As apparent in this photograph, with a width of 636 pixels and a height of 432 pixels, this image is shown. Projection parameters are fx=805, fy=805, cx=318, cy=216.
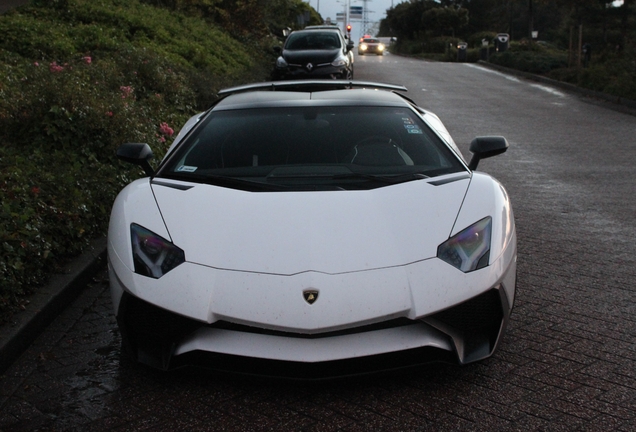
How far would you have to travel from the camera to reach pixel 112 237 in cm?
396

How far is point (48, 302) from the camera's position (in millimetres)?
4668

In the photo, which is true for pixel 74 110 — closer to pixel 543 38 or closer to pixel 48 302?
pixel 48 302

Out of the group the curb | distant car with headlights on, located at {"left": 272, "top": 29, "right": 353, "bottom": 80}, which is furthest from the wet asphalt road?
distant car with headlights on, located at {"left": 272, "top": 29, "right": 353, "bottom": 80}

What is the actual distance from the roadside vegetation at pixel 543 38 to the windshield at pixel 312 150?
1602 centimetres

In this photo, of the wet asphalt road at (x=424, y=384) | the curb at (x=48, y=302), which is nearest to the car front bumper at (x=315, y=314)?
the wet asphalt road at (x=424, y=384)

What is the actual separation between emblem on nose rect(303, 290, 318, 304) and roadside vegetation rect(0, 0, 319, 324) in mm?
1908

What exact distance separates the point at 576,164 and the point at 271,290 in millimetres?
8168

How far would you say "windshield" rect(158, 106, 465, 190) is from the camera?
14.1ft

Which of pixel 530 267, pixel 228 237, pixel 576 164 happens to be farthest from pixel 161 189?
pixel 576 164

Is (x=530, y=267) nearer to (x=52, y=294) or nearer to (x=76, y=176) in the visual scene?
(x=52, y=294)

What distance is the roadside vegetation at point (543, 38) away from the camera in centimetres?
2348

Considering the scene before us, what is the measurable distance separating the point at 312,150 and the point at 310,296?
1.50 m

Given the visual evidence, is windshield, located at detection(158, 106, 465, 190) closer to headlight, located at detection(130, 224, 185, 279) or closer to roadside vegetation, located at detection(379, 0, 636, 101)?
headlight, located at detection(130, 224, 185, 279)

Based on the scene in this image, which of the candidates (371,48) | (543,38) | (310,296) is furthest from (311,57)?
(543,38)
